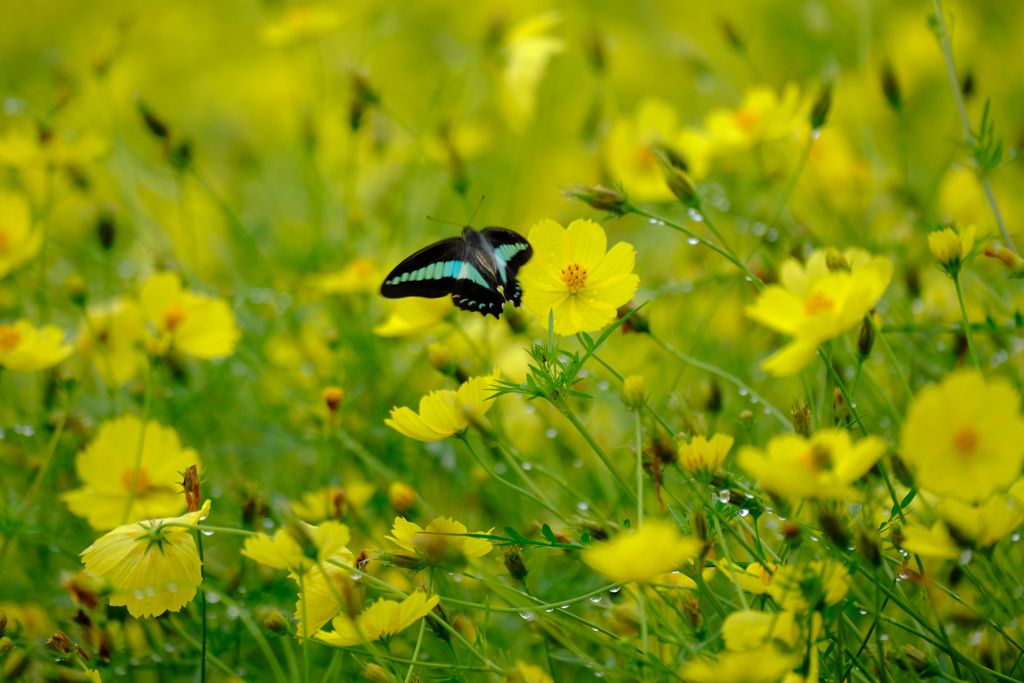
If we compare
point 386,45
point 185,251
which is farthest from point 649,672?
point 386,45

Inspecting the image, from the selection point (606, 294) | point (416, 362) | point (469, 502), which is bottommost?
point (469, 502)

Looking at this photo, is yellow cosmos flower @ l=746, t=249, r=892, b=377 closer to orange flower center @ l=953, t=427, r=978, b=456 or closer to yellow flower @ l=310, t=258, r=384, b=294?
orange flower center @ l=953, t=427, r=978, b=456

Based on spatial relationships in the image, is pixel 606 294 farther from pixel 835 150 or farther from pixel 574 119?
pixel 574 119

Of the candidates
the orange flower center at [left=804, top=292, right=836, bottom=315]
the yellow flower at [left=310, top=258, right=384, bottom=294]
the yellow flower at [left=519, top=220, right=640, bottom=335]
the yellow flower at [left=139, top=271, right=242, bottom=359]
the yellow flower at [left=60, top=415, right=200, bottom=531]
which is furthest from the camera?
the yellow flower at [left=310, top=258, right=384, bottom=294]

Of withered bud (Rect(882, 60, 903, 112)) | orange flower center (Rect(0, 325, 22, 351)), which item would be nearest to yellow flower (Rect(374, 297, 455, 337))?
orange flower center (Rect(0, 325, 22, 351))

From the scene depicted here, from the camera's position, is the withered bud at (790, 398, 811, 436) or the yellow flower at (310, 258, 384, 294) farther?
the yellow flower at (310, 258, 384, 294)

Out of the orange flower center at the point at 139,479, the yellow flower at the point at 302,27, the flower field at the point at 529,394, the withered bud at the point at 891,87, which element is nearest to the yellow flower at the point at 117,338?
the flower field at the point at 529,394

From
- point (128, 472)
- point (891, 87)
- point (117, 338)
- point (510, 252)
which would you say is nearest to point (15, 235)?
point (117, 338)
